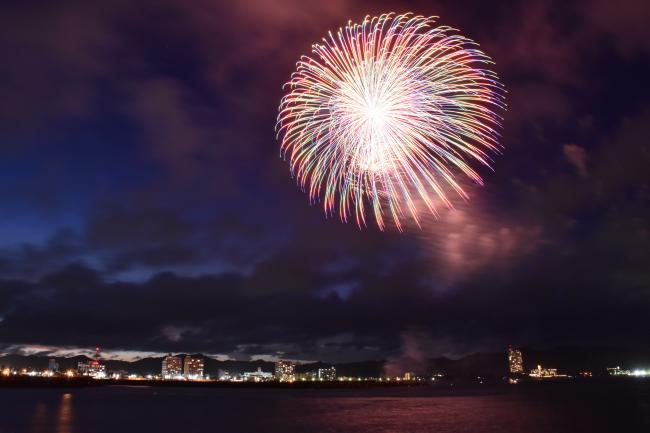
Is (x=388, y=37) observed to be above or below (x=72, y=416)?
above

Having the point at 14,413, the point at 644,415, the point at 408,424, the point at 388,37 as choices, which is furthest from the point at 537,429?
the point at 14,413

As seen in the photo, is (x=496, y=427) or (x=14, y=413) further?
(x=14, y=413)

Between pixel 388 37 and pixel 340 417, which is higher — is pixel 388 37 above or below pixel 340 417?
above

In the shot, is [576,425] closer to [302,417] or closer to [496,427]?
[496,427]

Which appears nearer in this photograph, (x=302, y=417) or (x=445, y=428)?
(x=445, y=428)

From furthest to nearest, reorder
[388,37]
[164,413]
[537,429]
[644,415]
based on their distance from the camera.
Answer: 1. [164,413]
2. [644,415]
3. [537,429]
4. [388,37]

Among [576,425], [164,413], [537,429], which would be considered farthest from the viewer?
[164,413]

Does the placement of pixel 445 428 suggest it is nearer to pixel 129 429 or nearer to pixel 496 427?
pixel 496 427

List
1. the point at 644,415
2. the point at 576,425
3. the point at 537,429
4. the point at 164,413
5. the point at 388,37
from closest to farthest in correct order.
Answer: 1. the point at 388,37
2. the point at 537,429
3. the point at 576,425
4. the point at 644,415
5. the point at 164,413

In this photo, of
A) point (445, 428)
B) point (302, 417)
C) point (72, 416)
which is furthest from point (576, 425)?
point (72, 416)
